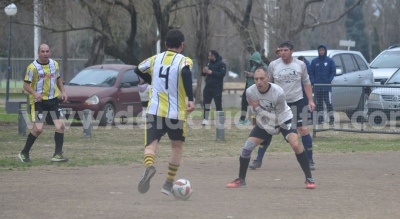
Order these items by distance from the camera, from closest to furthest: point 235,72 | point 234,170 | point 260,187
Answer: point 260,187
point 234,170
point 235,72

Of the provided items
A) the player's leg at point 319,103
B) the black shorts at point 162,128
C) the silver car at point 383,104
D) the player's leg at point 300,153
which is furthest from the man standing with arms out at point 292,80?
the player's leg at point 319,103

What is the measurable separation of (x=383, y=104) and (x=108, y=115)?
7.15 metres

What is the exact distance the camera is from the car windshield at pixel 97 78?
21781mm

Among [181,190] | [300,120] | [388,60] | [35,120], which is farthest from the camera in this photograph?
[388,60]

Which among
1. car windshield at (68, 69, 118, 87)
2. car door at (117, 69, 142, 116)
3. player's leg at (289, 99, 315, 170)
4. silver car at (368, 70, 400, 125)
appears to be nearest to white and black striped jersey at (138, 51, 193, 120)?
player's leg at (289, 99, 315, 170)

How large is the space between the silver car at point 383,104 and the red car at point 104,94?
5.90 meters

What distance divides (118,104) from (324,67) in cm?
537

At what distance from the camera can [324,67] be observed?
64.4ft

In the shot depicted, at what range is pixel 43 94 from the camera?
1301cm

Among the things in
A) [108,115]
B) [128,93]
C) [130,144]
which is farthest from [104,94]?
[130,144]

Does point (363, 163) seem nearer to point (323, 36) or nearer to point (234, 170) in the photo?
point (234, 170)

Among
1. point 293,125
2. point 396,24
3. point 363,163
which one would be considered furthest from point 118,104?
point 396,24

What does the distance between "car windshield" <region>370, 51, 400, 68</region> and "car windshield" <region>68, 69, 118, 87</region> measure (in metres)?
8.17

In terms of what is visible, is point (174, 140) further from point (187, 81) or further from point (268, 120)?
point (268, 120)
